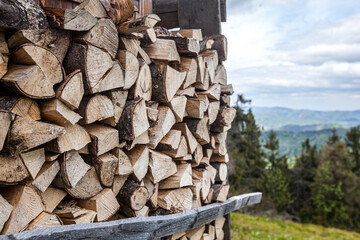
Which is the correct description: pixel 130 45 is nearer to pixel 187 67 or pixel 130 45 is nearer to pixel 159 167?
pixel 187 67

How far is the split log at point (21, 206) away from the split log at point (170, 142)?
96 centimetres

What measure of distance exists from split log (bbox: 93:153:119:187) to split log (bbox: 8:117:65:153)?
353 millimetres

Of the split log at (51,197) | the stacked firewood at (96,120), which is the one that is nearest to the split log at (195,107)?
the stacked firewood at (96,120)

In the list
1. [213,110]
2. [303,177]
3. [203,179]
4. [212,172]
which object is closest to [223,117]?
[213,110]

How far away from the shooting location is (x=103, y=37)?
1.73 m

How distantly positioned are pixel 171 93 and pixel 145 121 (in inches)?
12.9

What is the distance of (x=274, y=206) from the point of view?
19234 mm

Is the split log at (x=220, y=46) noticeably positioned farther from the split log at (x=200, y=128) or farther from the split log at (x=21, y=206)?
the split log at (x=21, y=206)

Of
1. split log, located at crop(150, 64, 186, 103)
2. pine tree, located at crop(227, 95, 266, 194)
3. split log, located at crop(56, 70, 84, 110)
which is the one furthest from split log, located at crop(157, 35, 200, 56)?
pine tree, located at crop(227, 95, 266, 194)

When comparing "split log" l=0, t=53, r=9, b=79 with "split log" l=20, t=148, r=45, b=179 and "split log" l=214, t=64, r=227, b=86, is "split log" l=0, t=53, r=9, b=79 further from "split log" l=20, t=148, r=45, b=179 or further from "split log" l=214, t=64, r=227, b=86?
"split log" l=214, t=64, r=227, b=86

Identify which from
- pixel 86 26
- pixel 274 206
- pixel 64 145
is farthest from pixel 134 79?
pixel 274 206

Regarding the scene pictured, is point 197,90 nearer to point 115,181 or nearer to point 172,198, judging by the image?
point 172,198

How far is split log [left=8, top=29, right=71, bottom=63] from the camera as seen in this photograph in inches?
55.1

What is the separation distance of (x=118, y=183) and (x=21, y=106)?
2.62 ft
